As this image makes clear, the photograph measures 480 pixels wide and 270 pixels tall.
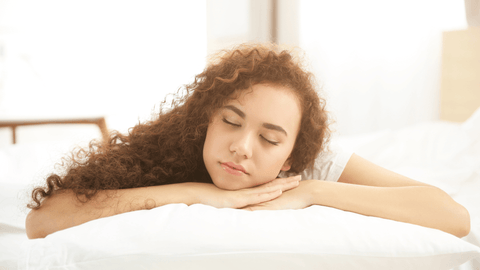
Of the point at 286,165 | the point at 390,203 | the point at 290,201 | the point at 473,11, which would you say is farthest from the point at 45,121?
the point at 473,11

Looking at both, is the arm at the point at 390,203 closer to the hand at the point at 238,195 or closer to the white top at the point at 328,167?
the hand at the point at 238,195

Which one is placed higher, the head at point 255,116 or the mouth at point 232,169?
the head at point 255,116

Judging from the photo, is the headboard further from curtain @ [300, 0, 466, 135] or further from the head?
the head

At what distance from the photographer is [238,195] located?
94cm

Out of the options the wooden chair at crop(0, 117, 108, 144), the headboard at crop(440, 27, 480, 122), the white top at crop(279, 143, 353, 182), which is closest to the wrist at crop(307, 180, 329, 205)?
the white top at crop(279, 143, 353, 182)

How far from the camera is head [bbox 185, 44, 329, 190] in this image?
941mm

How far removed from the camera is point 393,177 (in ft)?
3.75

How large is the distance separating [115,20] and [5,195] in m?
2.51

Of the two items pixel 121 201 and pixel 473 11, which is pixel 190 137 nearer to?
pixel 121 201

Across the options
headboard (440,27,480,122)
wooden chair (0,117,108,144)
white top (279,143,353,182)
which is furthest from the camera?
headboard (440,27,480,122)

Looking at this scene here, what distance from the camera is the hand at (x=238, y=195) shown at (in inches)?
36.4

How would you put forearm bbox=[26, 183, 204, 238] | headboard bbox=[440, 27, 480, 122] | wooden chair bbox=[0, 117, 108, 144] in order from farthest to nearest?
headboard bbox=[440, 27, 480, 122] → wooden chair bbox=[0, 117, 108, 144] → forearm bbox=[26, 183, 204, 238]

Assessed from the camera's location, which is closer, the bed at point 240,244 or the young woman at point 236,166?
the bed at point 240,244

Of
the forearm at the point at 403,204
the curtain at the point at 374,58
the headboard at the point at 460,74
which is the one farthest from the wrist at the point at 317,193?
the headboard at the point at 460,74
